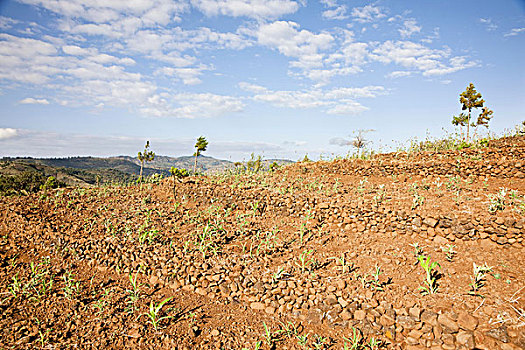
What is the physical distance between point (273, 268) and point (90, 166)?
103 m

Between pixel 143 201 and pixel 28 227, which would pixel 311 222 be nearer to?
pixel 143 201

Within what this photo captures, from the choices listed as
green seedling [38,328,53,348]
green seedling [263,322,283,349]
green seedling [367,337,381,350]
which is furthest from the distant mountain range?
green seedling [367,337,381,350]

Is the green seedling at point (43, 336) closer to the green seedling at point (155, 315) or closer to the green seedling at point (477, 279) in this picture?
the green seedling at point (155, 315)

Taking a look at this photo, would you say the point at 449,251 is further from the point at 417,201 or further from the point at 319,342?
the point at 319,342

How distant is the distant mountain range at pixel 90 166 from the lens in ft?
30.0

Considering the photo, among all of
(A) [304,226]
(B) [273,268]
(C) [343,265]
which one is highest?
(A) [304,226]

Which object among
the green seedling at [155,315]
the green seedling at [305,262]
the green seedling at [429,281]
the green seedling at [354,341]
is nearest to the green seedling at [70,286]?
the green seedling at [155,315]

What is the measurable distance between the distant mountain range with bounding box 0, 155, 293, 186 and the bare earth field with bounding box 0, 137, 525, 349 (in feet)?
7.09

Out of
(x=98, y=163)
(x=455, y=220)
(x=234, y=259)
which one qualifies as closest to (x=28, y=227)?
(x=234, y=259)

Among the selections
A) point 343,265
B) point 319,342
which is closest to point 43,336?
point 319,342

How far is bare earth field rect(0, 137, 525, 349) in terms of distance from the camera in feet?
9.99

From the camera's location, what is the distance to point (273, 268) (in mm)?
4113

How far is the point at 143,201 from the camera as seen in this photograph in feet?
20.8

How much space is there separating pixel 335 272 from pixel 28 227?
18.6 ft
